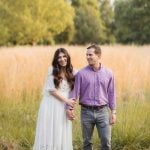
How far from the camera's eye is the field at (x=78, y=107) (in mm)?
6902

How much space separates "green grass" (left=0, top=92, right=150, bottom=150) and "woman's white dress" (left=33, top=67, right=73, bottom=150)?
3.38 ft

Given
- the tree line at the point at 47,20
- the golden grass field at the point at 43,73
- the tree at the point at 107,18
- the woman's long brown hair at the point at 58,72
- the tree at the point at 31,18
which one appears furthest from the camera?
the tree at the point at 107,18

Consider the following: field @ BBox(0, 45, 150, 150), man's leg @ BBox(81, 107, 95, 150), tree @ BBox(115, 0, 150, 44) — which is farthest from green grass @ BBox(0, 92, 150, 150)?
tree @ BBox(115, 0, 150, 44)

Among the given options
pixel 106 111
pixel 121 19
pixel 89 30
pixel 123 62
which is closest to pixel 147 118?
pixel 106 111

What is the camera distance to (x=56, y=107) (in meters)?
5.73

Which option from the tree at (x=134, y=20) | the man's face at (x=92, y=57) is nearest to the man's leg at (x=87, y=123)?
the man's face at (x=92, y=57)

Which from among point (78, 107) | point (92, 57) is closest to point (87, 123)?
point (92, 57)

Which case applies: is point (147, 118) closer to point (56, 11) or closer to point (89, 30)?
point (56, 11)

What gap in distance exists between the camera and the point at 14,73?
1012cm

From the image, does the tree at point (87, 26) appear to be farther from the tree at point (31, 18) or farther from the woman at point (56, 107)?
the woman at point (56, 107)

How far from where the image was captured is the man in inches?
214

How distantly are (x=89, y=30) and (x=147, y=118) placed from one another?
4241 centimetres

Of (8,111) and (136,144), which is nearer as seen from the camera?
(136,144)

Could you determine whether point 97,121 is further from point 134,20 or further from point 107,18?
point 107,18
